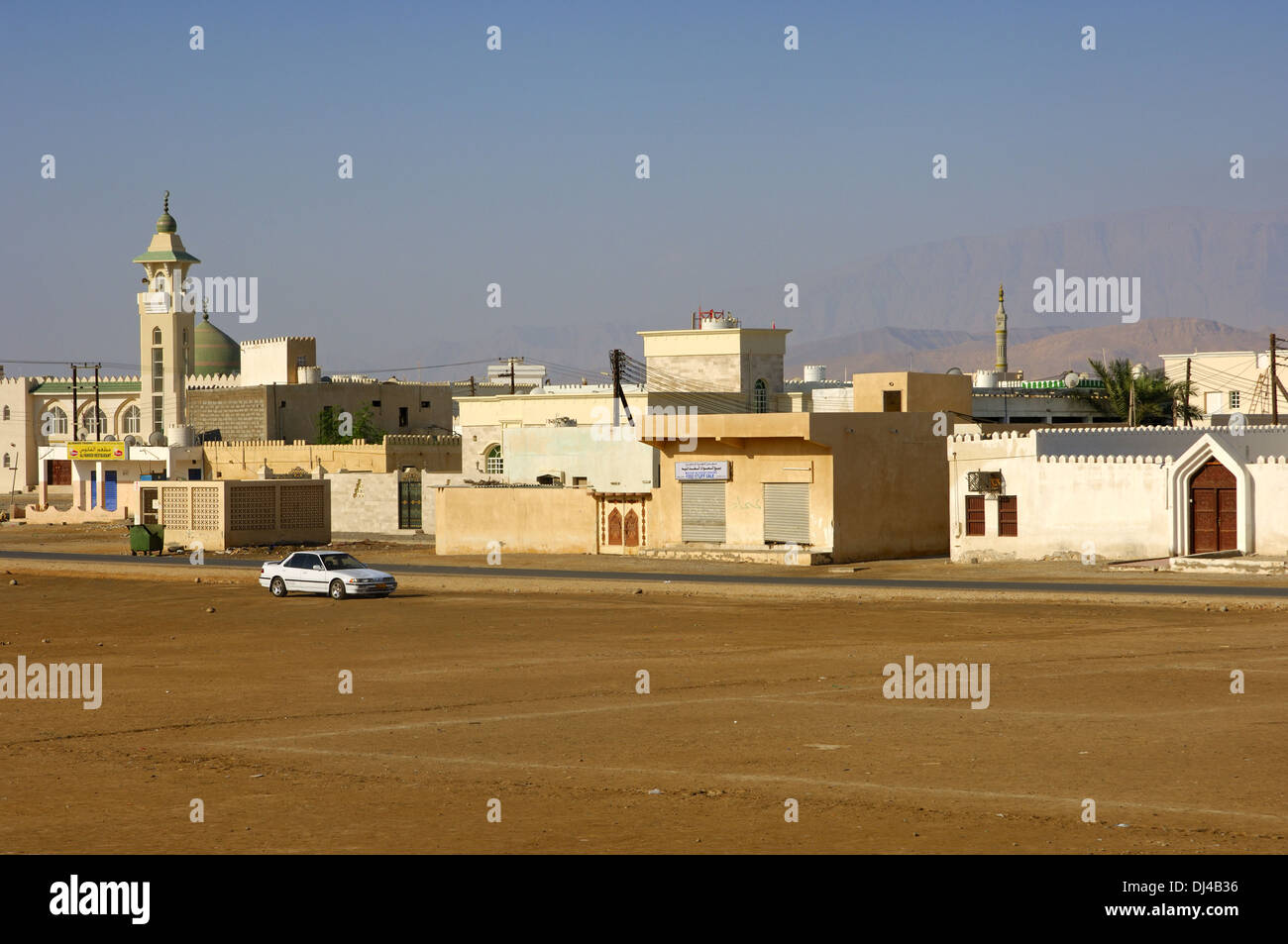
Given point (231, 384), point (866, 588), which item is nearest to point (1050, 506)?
point (866, 588)

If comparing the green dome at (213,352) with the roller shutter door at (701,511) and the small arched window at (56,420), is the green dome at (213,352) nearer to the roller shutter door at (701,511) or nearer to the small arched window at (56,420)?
the small arched window at (56,420)

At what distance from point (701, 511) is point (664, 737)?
99.9ft

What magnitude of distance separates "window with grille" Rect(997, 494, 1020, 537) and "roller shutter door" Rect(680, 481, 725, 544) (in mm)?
8543

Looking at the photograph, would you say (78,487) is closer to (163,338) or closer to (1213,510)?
(163,338)

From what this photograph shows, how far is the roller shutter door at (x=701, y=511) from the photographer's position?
47.2 m

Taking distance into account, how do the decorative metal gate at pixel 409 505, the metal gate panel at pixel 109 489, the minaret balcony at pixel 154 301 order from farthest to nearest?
the minaret balcony at pixel 154 301
the metal gate panel at pixel 109 489
the decorative metal gate at pixel 409 505

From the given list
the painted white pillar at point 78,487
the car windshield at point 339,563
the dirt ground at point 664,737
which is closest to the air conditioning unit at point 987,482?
the dirt ground at point 664,737

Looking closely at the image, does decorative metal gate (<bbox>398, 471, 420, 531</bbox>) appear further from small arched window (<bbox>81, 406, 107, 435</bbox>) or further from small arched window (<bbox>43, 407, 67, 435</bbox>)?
small arched window (<bbox>43, 407, 67, 435</bbox>)

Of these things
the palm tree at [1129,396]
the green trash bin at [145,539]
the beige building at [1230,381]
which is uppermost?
the beige building at [1230,381]

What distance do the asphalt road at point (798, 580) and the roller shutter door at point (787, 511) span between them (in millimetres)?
3494

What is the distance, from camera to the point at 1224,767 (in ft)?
48.4

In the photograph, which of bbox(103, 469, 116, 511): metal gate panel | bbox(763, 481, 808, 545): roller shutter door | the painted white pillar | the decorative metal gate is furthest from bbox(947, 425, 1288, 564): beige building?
the painted white pillar

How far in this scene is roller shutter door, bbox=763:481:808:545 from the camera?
4562 centimetres
